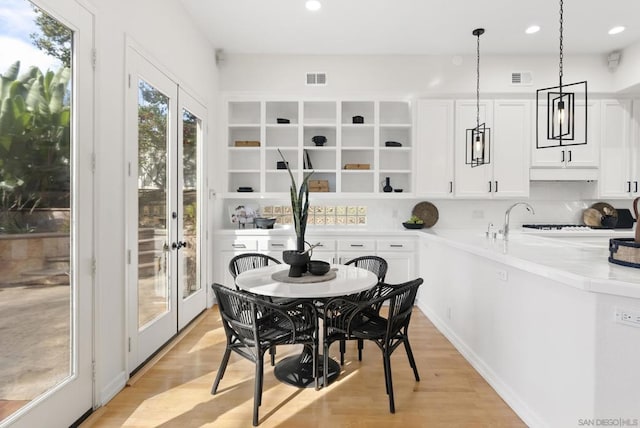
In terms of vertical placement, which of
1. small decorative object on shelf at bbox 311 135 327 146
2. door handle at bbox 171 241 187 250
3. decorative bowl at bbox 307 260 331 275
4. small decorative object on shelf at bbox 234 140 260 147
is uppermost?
small decorative object on shelf at bbox 311 135 327 146

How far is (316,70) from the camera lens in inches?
187

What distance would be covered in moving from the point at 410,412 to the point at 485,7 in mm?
3793

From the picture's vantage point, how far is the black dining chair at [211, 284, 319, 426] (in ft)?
7.05

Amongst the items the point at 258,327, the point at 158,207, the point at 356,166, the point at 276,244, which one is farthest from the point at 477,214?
the point at 158,207

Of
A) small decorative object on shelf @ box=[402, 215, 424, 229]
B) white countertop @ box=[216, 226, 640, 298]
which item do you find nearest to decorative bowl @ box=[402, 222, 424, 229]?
small decorative object on shelf @ box=[402, 215, 424, 229]

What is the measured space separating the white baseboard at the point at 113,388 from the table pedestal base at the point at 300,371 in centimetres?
107

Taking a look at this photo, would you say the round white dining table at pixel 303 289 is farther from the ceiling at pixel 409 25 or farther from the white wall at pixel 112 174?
the ceiling at pixel 409 25

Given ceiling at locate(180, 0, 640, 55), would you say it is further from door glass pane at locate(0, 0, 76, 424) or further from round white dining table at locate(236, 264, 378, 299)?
round white dining table at locate(236, 264, 378, 299)

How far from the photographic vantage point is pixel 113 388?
2406mm

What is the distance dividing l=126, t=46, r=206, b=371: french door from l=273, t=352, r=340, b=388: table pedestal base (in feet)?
3.68

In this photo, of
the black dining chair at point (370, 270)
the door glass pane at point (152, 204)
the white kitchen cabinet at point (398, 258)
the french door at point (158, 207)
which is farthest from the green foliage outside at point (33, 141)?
the white kitchen cabinet at point (398, 258)

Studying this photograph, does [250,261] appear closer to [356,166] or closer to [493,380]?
[356,166]

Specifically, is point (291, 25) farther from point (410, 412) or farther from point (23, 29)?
point (410, 412)

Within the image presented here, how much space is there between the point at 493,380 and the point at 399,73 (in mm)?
3822
